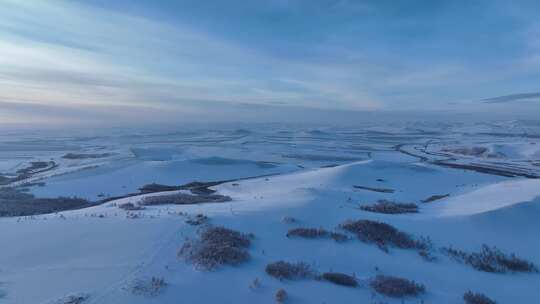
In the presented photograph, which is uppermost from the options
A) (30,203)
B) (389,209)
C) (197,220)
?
(197,220)

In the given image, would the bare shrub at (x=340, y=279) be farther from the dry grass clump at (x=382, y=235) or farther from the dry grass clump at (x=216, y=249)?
the dry grass clump at (x=382, y=235)

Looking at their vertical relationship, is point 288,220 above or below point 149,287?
below

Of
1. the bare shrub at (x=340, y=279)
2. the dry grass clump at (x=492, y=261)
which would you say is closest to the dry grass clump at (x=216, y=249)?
the bare shrub at (x=340, y=279)

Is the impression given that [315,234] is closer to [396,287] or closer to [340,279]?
[340,279]

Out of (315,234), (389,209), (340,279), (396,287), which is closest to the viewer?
(396,287)

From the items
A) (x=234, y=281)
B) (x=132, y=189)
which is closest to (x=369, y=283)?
(x=234, y=281)

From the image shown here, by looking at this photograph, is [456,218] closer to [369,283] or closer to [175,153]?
[369,283]

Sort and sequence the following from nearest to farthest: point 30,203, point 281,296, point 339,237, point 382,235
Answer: point 281,296 < point 339,237 < point 382,235 < point 30,203

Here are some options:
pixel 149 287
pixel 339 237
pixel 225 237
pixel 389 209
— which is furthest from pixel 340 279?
pixel 389 209

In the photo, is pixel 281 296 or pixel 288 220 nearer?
pixel 281 296
